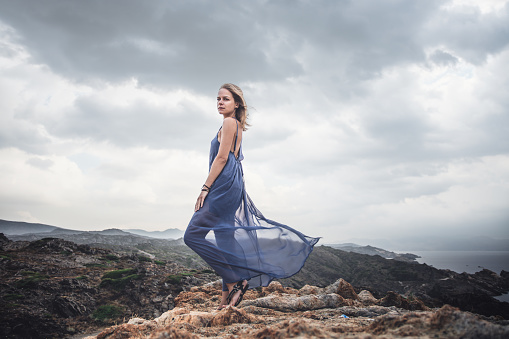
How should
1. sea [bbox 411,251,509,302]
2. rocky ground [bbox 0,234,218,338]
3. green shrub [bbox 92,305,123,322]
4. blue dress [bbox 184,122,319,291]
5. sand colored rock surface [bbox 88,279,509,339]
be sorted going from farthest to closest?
sea [bbox 411,251,509,302] → green shrub [bbox 92,305,123,322] → rocky ground [bbox 0,234,218,338] → blue dress [bbox 184,122,319,291] → sand colored rock surface [bbox 88,279,509,339]

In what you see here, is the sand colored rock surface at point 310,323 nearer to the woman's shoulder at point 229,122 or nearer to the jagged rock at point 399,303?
the jagged rock at point 399,303

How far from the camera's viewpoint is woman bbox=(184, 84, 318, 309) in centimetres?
395

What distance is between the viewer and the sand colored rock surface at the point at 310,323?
161 centimetres

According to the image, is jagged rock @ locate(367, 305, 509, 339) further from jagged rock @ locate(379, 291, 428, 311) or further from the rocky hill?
jagged rock @ locate(379, 291, 428, 311)

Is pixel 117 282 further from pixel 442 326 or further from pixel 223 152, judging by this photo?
pixel 442 326

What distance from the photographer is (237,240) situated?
404 centimetres

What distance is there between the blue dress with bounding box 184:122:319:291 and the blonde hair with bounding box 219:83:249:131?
0.47 m

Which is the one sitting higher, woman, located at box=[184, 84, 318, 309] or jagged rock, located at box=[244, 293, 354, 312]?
woman, located at box=[184, 84, 318, 309]

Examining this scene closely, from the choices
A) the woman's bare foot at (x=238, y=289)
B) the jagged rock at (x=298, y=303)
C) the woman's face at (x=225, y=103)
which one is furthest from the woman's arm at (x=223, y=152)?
the jagged rock at (x=298, y=303)

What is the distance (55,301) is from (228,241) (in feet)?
19.2

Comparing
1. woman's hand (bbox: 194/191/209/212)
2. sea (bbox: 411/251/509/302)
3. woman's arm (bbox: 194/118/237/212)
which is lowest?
sea (bbox: 411/251/509/302)

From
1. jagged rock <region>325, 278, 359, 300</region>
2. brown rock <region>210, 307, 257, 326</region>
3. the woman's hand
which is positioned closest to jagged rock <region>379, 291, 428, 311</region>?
jagged rock <region>325, 278, 359, 300</region>

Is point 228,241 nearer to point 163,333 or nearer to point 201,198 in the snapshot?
point 201,198

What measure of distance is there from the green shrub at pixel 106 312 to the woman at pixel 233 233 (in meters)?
4.40
